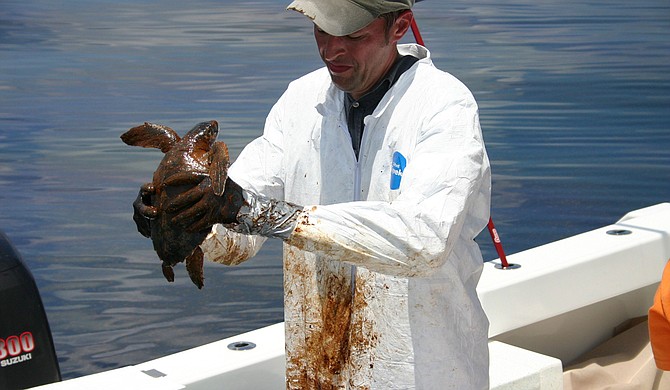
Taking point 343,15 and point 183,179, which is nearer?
point 183,179

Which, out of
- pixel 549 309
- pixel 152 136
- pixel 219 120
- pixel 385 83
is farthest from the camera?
pixel 219 120

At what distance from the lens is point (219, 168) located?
2010mm

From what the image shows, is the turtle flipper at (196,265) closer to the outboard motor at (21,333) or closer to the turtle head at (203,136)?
the turtle head at (203,136)

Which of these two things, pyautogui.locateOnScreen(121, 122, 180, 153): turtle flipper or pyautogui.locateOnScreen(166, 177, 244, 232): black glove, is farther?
pyautogui.locateOnScreen(121, 122, 180, 153): turtle flipper

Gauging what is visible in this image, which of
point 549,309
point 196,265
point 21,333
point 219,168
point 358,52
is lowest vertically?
point 549,309

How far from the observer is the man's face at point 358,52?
2.28m

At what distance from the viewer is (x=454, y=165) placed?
2.13 m

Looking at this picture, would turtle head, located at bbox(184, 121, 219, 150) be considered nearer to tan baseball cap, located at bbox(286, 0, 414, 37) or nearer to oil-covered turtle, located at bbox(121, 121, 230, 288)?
oil-covered turtle, located at bbox(121, 121, 230, 288)

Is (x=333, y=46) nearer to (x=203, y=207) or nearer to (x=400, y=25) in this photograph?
(x=400, y=25)

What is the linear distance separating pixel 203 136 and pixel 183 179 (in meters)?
0.14

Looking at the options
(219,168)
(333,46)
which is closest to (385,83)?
(333,46)

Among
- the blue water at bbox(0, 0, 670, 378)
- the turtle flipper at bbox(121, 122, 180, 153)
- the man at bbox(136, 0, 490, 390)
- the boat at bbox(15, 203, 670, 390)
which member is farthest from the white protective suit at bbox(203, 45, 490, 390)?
the blue water at bbox(0, 0, 670, 378)

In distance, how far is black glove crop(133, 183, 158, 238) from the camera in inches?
81.6

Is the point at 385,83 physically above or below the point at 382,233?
above
